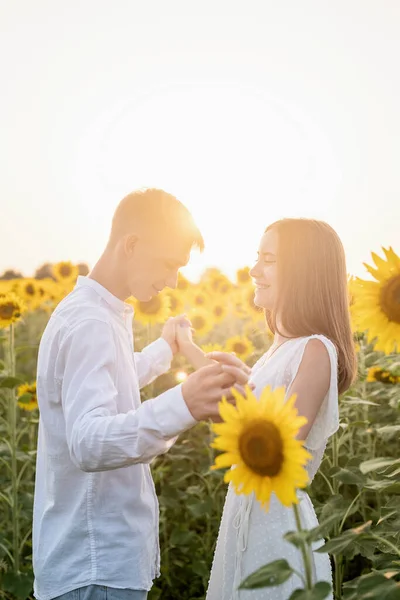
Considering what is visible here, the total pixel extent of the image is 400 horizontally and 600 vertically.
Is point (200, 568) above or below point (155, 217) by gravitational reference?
below

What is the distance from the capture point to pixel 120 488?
2121 millimetres

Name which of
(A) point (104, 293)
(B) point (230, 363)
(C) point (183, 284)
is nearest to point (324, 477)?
(A) point (104, 293)

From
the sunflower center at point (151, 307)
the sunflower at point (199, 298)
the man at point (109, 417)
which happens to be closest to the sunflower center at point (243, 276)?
the sunflower at point (199, 298)

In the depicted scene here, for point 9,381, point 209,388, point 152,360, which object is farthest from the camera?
point 9,381

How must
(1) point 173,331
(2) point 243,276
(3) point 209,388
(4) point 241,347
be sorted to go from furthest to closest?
(2) point 243,276 → (4) point 241,347 → (1) point 173,331 → (3) point 209,388

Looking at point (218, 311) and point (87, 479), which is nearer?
point (87, 479)

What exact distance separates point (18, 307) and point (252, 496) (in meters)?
3.02

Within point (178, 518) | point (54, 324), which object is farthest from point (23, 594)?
point (54, 324)

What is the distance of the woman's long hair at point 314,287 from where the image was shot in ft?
8.21

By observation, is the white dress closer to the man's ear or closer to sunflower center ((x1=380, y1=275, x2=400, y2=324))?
sunflower center ((x1=380, y1=275, x2=400, y2=324))

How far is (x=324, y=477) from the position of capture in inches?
141

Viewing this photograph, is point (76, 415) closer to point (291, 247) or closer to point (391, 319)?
point (291, 247)

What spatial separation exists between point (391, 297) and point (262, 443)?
4.02 ft

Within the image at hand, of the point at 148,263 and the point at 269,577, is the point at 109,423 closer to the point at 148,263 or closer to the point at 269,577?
the point at 269,577
